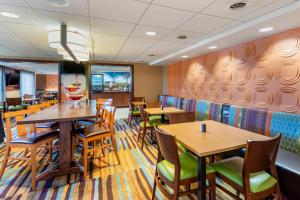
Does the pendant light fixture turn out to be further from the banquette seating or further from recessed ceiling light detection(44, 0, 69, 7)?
the banquette seating

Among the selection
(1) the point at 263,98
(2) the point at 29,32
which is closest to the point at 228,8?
(1) the point at 263,98

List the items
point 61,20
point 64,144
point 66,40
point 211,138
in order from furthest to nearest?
1. point 66,40
2. point 61,20
3. point 64,144
4. point 211,138

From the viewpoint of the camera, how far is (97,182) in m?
2.11

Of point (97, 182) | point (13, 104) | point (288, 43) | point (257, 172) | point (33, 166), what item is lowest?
point (97, 182)

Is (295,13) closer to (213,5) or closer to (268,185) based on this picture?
(213,5)

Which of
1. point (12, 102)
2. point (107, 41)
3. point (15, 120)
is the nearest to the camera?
point (15, 120)

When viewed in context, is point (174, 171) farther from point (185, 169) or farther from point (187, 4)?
point (187, 4)

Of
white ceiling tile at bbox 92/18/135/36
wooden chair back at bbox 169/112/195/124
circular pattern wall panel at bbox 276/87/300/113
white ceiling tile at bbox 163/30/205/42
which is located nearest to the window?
white ceiling tile at bbox 92/18/135/36

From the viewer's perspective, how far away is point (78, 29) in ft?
9.20

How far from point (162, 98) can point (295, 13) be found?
15.7ft

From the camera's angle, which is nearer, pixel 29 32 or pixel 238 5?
pixel 238 5

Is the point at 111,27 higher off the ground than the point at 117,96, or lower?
higher

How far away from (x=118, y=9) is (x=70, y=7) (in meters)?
0.61

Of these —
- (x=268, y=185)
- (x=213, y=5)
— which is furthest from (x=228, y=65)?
(x=268, y=185)
